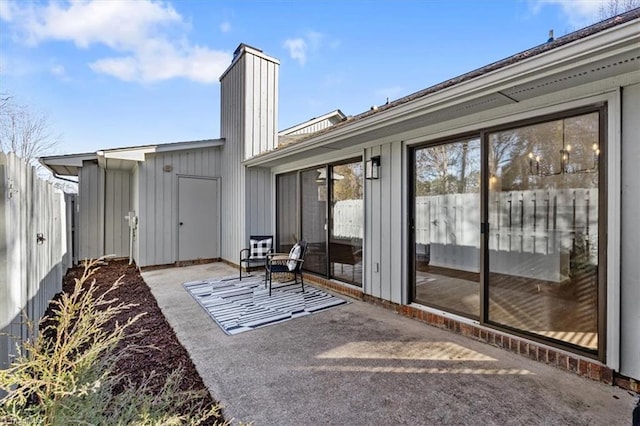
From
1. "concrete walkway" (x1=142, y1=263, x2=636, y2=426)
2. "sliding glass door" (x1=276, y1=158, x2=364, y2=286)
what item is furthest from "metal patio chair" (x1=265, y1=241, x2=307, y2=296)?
"concrete walkway" (x1=142, y1=263, x2=636, y2=426)

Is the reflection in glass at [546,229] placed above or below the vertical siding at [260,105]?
below

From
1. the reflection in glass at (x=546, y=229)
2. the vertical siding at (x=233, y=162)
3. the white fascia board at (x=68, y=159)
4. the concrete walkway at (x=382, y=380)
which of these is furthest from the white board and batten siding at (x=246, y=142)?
the reflection in glass at (x=546, y=229)

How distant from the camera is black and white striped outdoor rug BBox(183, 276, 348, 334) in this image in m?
3.75

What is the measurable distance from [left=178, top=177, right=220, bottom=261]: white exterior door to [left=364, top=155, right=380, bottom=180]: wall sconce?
4.76 meters

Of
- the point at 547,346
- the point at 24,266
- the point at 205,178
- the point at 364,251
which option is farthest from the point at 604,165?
the point at 205,178

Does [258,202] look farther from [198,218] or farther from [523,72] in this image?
[523,72]

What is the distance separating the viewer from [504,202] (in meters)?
3.05

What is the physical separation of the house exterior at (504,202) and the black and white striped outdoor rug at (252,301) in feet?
1.90

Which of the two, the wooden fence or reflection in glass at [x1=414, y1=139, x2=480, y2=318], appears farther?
reflection in glass at [x1=414, y1=139, x2=480, y2=318]

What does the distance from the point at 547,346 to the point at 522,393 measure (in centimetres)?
71

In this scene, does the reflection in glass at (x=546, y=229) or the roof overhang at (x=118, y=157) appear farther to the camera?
the roof overhang at (x=118, y=157)

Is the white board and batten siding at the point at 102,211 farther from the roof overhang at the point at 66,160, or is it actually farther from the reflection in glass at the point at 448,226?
the reflection in glass at the point at 448,226

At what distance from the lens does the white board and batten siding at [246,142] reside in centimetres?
677

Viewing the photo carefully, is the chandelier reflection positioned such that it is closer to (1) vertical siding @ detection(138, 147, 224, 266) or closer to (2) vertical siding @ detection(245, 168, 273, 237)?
(2) vertical siding @ detection(245, 168, 273, 237)
